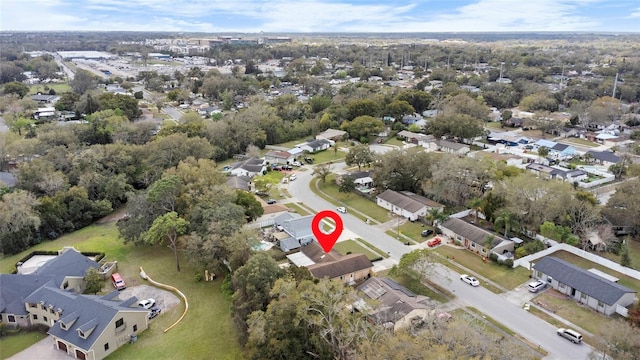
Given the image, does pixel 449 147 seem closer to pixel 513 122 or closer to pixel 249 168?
pixel 513 122

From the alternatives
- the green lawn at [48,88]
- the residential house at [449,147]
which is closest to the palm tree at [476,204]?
the residential house at [449,147]

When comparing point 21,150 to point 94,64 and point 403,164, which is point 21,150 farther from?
point 94,64

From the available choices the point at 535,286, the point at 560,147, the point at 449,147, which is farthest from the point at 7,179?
the point at 560,147

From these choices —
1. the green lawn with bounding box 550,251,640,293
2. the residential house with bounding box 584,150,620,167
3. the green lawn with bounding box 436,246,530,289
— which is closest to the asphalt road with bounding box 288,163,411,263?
the green lawn with bounding box 436,246,530,289

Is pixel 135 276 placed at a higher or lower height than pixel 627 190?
lower

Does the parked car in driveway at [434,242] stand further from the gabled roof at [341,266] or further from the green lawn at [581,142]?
the green lawn at [581,142]

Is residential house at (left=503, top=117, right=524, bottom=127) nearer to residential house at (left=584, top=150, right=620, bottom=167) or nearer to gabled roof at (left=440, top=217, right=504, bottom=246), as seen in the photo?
residential house at (left=584, top=150, right=620, bottom=167)

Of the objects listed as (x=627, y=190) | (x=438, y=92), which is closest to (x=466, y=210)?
(x=627, y=190)
